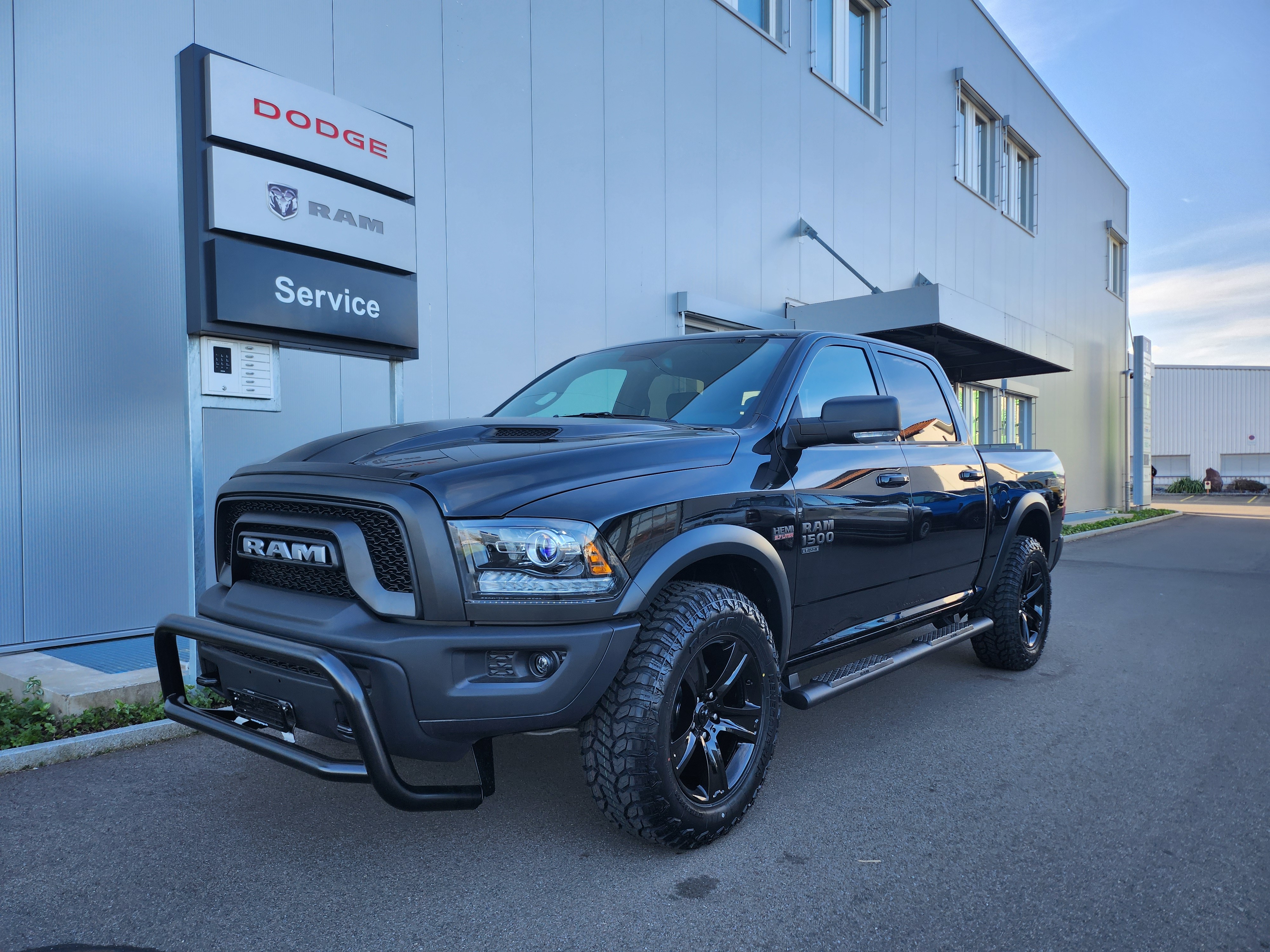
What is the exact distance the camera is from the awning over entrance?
10344mm

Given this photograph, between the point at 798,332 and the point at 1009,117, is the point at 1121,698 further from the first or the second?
the point at 1009,117

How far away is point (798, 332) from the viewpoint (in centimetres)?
377

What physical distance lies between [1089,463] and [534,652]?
25994 millimetres

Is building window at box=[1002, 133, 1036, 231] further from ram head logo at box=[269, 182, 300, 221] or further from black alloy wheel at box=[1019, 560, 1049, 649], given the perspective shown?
ram head logo at box=[269, 182, 300, 221]

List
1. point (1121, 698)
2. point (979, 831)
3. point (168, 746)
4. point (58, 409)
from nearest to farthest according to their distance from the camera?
point (979, 831)
point (168, 746)
point (1121, 698)
point (58, 409)

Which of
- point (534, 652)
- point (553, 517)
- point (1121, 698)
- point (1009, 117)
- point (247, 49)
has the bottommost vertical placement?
point (1121, 698)

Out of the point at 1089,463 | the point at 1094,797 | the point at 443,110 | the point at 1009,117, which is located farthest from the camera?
the point at 1089,463

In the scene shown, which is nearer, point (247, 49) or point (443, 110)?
point (247, 49)

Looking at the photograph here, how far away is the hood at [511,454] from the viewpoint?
2.33m

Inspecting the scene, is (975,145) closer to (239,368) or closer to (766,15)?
(766,15)

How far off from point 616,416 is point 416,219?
340 centimetres

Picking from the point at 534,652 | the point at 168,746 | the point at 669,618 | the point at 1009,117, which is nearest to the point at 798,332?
the point at 669,618

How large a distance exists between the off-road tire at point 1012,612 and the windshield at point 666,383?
2.31 meters

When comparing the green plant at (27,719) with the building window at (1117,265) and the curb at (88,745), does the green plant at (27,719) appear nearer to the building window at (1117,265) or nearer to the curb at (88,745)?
the curb at (88,745)
